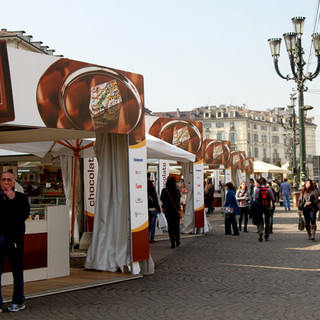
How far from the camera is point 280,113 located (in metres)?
38.5

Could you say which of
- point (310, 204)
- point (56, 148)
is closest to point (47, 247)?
point (56, 148)

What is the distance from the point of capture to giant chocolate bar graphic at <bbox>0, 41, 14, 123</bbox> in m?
7.62

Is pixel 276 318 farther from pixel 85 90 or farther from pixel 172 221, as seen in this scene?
pixel 172 221

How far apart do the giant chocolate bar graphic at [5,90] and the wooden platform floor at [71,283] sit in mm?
2484

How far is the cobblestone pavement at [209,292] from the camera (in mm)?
6918

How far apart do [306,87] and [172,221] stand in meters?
10.4

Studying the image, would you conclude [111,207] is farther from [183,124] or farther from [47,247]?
[183,124]

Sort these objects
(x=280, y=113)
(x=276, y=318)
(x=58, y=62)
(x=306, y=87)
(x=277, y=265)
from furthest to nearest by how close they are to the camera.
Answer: (x=280, y=113), (x=306, y=87), (x=277, y=265), (x=58, y=62), (x=276, y=318)

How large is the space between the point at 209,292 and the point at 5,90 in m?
4.01

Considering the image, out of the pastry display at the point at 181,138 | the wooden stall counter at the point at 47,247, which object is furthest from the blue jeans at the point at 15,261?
the pastry display at the point at 181,138

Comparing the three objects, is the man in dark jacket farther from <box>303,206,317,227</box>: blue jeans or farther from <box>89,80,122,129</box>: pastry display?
<box>303,206,317,227</box>: blue jeans

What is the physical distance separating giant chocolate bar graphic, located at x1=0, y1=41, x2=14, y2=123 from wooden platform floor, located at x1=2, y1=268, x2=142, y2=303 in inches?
97.8

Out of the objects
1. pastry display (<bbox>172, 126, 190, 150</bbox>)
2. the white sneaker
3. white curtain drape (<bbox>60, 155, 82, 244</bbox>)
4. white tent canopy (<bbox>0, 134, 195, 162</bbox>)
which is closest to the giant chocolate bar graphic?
the white sneaker

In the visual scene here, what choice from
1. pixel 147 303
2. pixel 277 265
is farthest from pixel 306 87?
pixel 147 303
